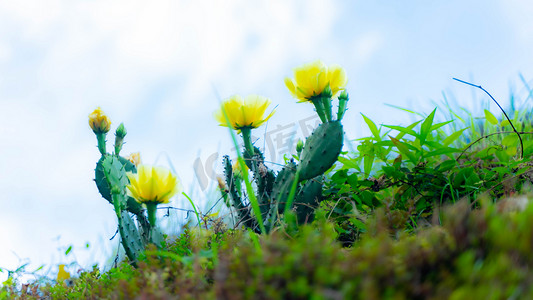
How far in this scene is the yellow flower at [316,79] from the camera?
5.70 ft

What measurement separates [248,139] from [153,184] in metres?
0.55

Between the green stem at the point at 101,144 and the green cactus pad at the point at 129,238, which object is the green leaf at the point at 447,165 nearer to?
the green cactus pad at the point at 129,238

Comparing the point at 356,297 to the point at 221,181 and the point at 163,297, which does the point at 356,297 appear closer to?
the point at 163,297

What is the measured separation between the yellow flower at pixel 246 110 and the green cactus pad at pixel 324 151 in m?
0.24

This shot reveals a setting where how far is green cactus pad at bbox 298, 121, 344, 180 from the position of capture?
1755 millimetres

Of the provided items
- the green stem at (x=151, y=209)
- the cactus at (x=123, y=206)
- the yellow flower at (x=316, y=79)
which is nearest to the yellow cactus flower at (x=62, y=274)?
the cactus at (x=123, y=206)

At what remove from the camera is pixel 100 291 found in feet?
4.50

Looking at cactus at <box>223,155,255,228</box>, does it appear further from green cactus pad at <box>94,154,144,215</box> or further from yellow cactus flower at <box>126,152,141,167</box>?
yellow cactus flower at <box>126,152,141,167</box>

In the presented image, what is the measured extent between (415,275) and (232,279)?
13.2 inches

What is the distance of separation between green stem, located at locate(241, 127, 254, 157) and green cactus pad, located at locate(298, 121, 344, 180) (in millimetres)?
260

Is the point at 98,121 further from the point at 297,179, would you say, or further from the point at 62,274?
the point at 62,274

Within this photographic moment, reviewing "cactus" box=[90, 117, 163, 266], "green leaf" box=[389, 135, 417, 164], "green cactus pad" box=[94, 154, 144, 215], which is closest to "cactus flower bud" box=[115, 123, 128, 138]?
"cactus" box=[90, 117, 163, 266]

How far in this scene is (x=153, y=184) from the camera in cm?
149

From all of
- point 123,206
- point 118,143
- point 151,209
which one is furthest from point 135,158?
Result: point 151,209
